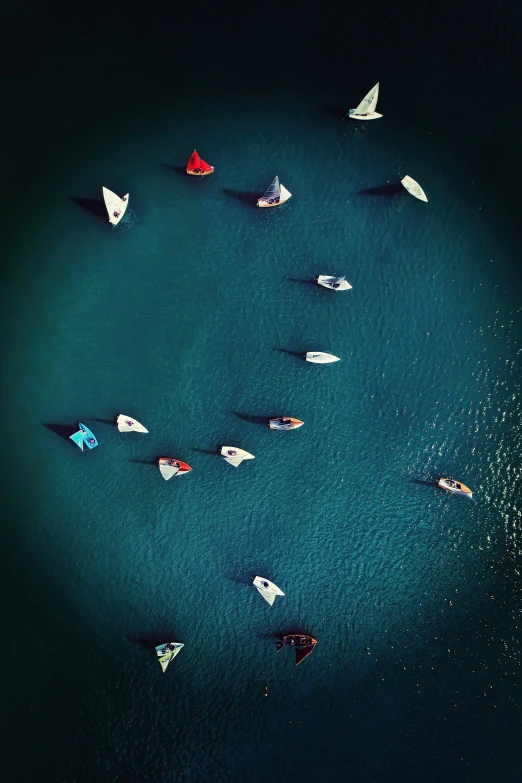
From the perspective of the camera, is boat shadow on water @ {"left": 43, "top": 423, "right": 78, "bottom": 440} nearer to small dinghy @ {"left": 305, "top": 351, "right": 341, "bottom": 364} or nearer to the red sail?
small dinghy @ {"left": 305, "top": 351, "right": 341, "bottom": 364}

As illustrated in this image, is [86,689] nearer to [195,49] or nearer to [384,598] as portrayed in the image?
[384,598]

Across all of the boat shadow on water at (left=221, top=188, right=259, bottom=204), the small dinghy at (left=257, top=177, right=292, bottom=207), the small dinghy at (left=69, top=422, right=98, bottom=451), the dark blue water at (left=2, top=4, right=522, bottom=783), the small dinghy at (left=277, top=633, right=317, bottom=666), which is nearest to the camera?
the small dinghy at (left=69, top=422, right=98, bottom=451)

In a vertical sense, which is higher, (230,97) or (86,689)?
(230,97)

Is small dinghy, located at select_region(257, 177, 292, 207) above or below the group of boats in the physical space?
above

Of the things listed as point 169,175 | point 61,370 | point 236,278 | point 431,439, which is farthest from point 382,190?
point 61,370

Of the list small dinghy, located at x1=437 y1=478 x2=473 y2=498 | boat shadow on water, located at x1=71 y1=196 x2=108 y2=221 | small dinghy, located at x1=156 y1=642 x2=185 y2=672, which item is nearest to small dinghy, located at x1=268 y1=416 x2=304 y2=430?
small dinghy, located at x1=437 y1=478 x2=473 y2=498

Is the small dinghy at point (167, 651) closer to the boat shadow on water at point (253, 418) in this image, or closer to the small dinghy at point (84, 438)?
the small dinghy at point (84, 438)
